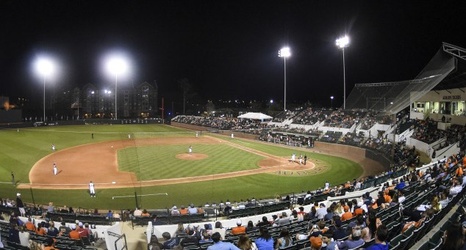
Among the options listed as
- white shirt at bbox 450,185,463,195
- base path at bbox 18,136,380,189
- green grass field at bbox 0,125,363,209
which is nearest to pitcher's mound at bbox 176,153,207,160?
base path at bbox 18,136,380,189

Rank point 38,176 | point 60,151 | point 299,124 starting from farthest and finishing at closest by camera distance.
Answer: point 299,124 → point 60,151 → point 38,176

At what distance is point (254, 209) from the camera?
1538 centimetres

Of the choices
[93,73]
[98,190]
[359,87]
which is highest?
[93,73]

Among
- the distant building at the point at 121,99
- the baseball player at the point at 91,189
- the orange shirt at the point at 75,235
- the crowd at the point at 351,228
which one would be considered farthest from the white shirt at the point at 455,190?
the distant building at the point at 121,99

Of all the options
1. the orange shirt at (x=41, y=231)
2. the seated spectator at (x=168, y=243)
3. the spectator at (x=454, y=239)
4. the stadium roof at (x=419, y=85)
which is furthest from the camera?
the stadium roof at (x=419, y=85)

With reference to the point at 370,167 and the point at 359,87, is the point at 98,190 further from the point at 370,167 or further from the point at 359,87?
the point at 359,87

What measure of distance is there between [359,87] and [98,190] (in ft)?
160

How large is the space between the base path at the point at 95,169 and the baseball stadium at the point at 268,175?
11cm

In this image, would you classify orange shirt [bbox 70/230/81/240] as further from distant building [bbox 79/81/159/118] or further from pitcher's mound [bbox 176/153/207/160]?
distant building [bbox 79/81/159/118]

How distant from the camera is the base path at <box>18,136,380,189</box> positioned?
1028 inches

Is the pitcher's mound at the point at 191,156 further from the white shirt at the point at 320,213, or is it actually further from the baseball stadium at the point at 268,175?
the white shirt at the point at 320,213

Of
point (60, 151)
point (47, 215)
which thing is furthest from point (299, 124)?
point (47, 215)

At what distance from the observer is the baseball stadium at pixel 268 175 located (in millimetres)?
10562

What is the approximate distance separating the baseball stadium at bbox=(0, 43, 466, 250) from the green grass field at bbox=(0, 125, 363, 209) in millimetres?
122
